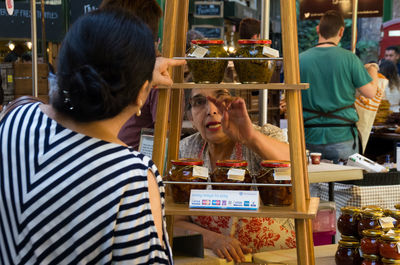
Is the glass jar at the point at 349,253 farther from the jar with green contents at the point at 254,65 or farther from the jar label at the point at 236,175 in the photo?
the jar with green contents at the point at 254,65

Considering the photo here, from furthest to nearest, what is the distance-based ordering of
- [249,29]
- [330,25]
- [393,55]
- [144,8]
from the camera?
[393,55], [249,29], [330,25], [144,8]

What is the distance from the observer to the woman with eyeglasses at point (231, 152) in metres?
2.20

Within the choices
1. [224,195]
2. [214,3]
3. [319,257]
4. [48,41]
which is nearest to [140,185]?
[224,195]

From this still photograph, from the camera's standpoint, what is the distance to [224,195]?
194 cm

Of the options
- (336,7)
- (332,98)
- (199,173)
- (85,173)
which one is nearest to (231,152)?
(199,173)

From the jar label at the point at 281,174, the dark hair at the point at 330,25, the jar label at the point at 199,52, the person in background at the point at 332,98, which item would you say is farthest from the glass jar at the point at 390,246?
the dark hair at the point at 330,25

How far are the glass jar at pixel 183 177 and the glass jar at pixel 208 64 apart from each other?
0.29 metres

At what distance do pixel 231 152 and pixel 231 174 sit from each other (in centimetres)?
52

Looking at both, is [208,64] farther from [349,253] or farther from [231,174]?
[349,253]

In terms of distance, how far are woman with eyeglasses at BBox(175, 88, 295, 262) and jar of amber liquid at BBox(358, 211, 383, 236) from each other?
0.37m

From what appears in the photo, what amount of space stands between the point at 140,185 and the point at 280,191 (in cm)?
90

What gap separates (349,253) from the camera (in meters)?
2.12

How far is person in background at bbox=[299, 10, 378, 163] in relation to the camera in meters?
4.54

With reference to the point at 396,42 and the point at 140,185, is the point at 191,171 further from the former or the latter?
the point at 396,42
